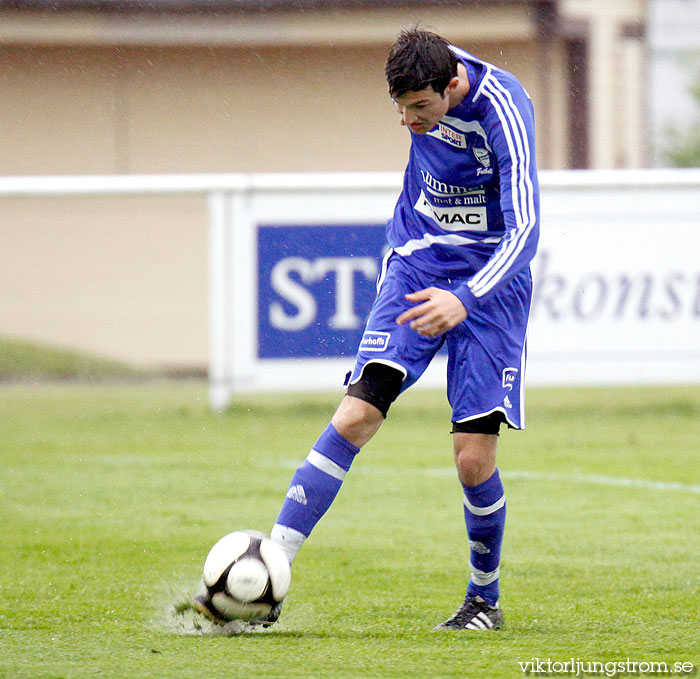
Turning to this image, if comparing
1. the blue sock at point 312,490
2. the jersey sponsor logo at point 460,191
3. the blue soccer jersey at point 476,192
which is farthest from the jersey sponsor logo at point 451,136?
the blue sock at point 312,490

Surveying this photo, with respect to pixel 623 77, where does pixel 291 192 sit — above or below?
below

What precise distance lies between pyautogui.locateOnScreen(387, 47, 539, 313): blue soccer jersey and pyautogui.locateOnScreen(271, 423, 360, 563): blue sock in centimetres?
56

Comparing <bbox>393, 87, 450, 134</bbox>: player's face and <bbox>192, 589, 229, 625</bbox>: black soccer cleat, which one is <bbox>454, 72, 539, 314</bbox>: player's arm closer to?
<bbox>393, 87, 450, 134</bbox>: player's face

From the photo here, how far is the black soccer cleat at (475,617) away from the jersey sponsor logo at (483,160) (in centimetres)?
126

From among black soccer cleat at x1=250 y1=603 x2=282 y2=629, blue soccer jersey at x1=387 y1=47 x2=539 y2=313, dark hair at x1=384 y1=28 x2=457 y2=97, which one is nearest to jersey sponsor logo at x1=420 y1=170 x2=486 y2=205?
blue soccer jersey at x1=387 y1=47 x2=539 y2=313

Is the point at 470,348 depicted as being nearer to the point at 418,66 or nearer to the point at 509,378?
the point at 509,378

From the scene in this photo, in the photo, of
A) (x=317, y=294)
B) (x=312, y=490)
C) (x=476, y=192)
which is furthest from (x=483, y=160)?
(x=317, y=294)

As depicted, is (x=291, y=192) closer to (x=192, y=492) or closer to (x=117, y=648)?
(x=192, y=492)

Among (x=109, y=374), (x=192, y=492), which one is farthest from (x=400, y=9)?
(x=192, y=492)

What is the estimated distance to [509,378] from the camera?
3680 millimetres

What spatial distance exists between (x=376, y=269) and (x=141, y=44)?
370 inches

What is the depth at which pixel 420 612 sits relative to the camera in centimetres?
380

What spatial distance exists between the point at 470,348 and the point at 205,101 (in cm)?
1463

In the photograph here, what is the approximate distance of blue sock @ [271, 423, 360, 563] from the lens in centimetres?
348
